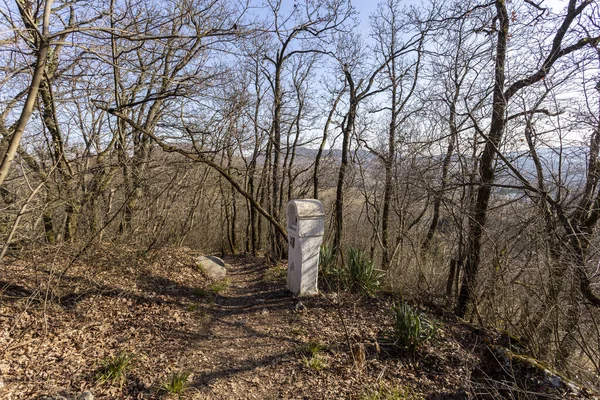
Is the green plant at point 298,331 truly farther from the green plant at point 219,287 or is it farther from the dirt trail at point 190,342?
the green plant at point 219,287

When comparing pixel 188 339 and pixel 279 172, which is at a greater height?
pixel 279 172

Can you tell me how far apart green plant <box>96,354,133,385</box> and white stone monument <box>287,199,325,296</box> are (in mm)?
2901

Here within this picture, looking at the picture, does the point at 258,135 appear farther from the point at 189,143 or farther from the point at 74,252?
the point at 74,252

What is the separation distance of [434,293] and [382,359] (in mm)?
2702

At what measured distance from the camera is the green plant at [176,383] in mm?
2961

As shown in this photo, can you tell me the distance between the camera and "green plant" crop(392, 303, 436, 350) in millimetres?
3953

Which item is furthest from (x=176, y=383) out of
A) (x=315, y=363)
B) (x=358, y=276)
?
(x=358, y=276)

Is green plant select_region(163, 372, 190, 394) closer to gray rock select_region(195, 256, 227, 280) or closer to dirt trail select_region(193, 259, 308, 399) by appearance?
dirt trail select_region(193, 259, 308, 399)

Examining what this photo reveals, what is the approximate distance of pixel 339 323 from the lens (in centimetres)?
473

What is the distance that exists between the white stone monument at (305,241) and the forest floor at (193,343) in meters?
0.31

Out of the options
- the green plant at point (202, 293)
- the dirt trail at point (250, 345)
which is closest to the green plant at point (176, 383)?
the dirt trail at point (250, 345)

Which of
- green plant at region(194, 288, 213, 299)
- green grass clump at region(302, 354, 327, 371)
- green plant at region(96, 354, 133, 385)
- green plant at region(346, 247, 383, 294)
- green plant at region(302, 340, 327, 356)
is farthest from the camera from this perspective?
green plant at region(346, 247, 383, 294)

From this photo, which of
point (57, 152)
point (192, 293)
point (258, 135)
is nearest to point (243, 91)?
point (258, 135)

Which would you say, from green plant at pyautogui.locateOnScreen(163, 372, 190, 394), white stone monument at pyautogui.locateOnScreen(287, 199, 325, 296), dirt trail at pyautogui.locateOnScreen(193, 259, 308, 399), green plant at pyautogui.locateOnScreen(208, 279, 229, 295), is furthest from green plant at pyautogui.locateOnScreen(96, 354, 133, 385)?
white stone monument at pyautogui.locateOnScreen(287, 199, 325, 296)
